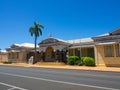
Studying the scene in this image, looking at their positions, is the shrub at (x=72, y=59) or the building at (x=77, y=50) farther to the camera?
the shrub at (x=72, y=59)

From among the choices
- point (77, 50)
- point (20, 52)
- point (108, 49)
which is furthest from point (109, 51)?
point (20, 52)

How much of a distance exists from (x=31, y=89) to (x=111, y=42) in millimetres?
21307

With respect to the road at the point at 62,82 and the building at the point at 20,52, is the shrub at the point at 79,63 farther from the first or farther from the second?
the building at the point at 20,52

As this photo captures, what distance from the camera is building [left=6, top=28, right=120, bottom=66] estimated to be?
28422mm

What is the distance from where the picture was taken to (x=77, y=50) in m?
38.8

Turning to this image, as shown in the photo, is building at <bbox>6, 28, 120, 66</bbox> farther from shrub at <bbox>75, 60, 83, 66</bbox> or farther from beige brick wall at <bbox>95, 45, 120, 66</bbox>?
shrub at <bbox>75, 60, 83, 66</bbox>

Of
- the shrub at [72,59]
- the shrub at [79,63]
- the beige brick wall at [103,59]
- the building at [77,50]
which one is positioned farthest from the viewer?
the shrub at [72,59]

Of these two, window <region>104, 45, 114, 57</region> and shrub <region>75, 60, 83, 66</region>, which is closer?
window <region>104, 45, 114, 57</region>

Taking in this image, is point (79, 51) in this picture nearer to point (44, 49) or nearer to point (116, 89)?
point (44, 49)

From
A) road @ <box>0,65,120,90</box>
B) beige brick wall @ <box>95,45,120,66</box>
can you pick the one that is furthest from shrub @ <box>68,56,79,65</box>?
road @ <box>0,65,120,90</box>

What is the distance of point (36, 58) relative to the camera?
151 feet

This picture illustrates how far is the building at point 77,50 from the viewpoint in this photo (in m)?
28.4

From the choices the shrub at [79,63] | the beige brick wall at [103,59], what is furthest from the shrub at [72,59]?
the beige brick wall at [103,59]

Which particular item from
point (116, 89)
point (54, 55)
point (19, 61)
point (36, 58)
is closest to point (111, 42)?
point (54, 55)
